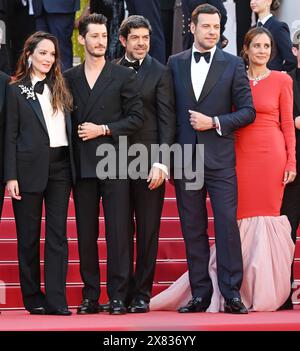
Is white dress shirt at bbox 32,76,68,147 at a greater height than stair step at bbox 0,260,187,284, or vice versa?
white dress shirt at bbox 32,76,68,147

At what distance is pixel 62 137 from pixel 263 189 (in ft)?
4.73

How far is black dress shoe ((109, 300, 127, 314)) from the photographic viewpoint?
774 cm

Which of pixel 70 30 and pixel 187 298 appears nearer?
pixel 187 298

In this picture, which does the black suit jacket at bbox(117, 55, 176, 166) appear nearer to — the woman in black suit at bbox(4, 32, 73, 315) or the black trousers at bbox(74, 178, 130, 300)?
the black trousers at bbox(74, 178, 130, 300)

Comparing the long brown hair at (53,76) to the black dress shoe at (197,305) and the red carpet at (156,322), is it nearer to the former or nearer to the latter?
the red carpet at (156,322)

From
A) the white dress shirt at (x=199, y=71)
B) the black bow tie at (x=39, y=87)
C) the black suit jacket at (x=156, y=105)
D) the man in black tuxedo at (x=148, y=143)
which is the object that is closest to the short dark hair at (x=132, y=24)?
the man in black tuxedo at (x=148, y=143)

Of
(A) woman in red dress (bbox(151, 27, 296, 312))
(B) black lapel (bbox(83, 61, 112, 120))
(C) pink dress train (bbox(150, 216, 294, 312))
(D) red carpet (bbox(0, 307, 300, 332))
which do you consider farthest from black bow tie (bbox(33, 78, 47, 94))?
(C) pink dress train (bbox(150, 216, 294, 312))

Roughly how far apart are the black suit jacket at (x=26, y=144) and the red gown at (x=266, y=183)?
48.5 inches

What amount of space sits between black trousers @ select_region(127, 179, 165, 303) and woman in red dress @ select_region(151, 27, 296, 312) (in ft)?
1.45

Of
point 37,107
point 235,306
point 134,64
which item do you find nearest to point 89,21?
point 134,64

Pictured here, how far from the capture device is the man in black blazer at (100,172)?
25.7ft

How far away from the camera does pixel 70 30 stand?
34.9ft
